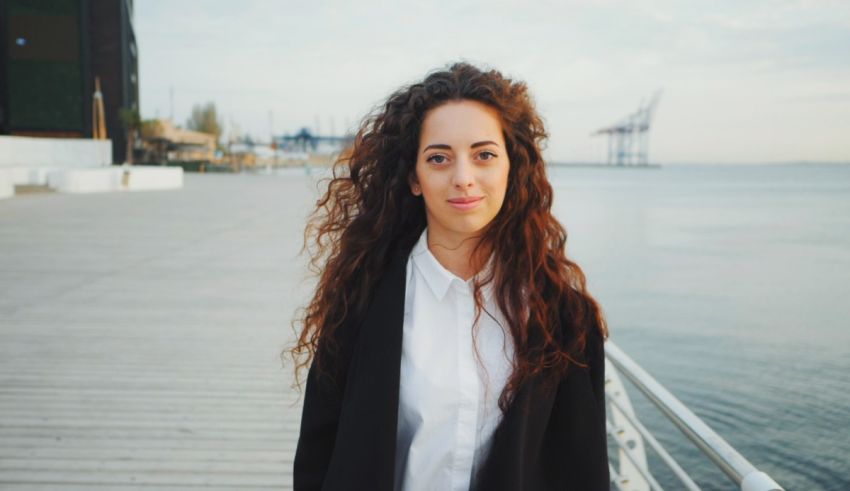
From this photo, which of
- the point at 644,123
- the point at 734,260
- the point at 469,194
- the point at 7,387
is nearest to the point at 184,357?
the point at 7,387

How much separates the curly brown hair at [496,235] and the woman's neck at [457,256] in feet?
0.13

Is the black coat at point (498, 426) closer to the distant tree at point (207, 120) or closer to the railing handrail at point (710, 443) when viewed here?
the railing handrail at point (710, 443)

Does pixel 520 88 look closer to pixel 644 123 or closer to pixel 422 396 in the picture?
pixel 422 396

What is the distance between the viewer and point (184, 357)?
448 cm

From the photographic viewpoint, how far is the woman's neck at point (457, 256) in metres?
1.46

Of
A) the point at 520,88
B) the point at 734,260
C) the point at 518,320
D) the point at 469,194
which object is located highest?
the point at 520,88

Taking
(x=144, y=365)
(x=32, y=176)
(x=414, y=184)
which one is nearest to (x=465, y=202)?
(x=414, y=184)

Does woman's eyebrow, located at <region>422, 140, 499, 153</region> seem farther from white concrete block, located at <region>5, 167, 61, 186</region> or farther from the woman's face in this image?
white concrete block, located at <region>5, 167, 61, 186</region>

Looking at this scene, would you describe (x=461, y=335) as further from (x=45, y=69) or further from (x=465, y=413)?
(x=45, y=69)

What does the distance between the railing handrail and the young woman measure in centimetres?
28

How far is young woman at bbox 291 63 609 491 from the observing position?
1.36 meters

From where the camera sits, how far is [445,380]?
1368 mm

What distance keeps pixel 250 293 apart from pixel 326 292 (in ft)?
17.6

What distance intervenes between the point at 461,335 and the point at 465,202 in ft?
0.82
